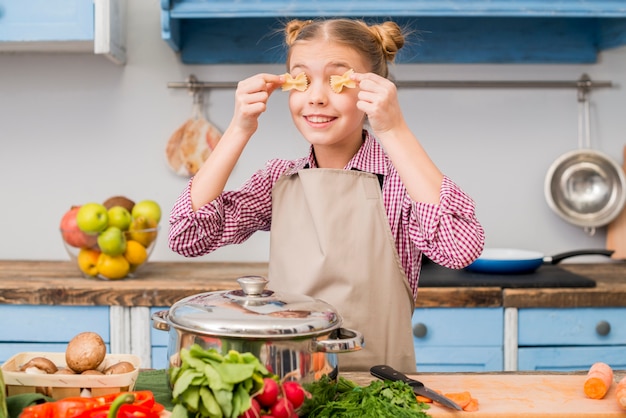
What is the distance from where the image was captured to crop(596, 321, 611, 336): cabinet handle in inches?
79.4

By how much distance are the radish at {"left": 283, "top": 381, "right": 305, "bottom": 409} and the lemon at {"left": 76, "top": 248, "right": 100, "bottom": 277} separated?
1.45m

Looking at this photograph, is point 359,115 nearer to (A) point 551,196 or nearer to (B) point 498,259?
(B) point 498,259

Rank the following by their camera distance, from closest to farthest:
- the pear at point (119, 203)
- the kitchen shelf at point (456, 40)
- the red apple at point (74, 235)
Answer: the red apple at point (74, 235), the pear at point (119, 203), the kitchen shelf at point (456, 40)

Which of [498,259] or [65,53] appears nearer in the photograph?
[498,259]

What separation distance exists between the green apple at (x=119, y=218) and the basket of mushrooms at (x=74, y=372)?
1.14 metres

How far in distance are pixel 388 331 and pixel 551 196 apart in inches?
56.2

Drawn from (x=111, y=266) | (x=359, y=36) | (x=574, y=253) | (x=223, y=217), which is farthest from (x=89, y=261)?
(x=574, y=253)

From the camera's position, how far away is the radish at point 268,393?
77 cm

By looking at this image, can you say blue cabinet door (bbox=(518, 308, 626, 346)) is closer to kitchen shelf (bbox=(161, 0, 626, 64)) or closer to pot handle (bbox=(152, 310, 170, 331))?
kitchen shelf (bbox=(161, 0, 626, 64))

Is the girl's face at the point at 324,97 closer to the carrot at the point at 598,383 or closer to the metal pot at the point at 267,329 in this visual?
the metal pot at the point at 267,329

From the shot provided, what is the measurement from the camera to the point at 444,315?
6.66ft

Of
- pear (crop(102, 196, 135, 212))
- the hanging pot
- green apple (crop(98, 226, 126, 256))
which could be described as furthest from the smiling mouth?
the hanging pot

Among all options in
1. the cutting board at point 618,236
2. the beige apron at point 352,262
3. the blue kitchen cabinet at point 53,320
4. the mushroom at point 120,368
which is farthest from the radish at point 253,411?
the cutting board at point 618,236

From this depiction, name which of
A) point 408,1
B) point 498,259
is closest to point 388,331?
point 498,259
